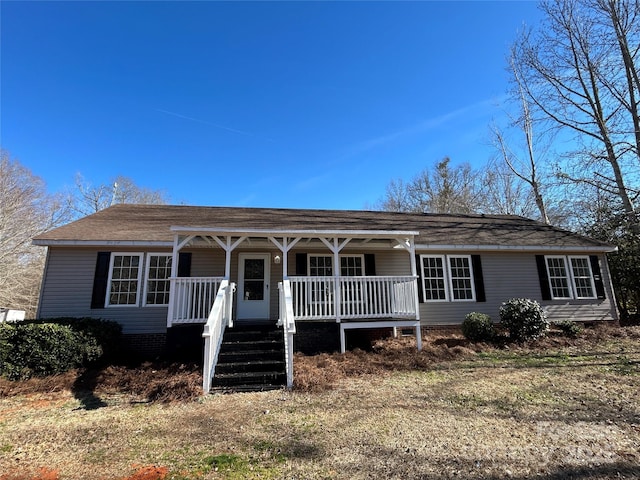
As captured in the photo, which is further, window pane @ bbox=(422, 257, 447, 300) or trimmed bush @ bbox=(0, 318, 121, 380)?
window pane @ bbox=(422, 257, 447, 300)

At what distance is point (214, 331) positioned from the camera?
6.30m

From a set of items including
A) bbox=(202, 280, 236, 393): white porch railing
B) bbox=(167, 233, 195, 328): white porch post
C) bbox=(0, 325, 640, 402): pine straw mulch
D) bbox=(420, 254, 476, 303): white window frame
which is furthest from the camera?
bbox=(420, 254, 476, 303): white window frame

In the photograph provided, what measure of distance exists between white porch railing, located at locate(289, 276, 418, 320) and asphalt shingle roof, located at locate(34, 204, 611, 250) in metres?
2.07

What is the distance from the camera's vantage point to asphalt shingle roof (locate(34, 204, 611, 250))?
9602 mm

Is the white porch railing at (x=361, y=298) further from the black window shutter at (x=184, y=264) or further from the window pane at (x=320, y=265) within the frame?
the black window shutter at (x=184, y=264)

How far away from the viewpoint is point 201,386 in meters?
5.98

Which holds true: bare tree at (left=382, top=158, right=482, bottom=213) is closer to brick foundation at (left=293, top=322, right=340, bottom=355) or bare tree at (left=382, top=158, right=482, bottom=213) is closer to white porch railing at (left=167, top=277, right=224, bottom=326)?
brick foundation at (left=293, top=322, right=340, bottom=355)

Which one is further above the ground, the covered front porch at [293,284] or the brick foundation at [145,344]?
the covered front porch at [293,284]

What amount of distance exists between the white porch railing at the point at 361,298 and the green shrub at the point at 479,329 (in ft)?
5.79

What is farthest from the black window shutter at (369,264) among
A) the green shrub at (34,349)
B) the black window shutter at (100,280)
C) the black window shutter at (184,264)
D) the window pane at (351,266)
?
the green shrub at (34,349)

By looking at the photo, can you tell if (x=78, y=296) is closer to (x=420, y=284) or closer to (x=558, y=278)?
(x=420, y=284)

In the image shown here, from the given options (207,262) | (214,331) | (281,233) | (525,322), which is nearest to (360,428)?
(214,331)

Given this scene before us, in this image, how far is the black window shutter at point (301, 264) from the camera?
10227 mm

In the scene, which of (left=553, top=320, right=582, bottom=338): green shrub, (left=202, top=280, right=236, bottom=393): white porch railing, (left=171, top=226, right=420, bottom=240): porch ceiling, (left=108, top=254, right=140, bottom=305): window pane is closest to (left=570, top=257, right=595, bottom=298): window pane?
(left=553, top=320, right=582, bottom=338): green shrub
